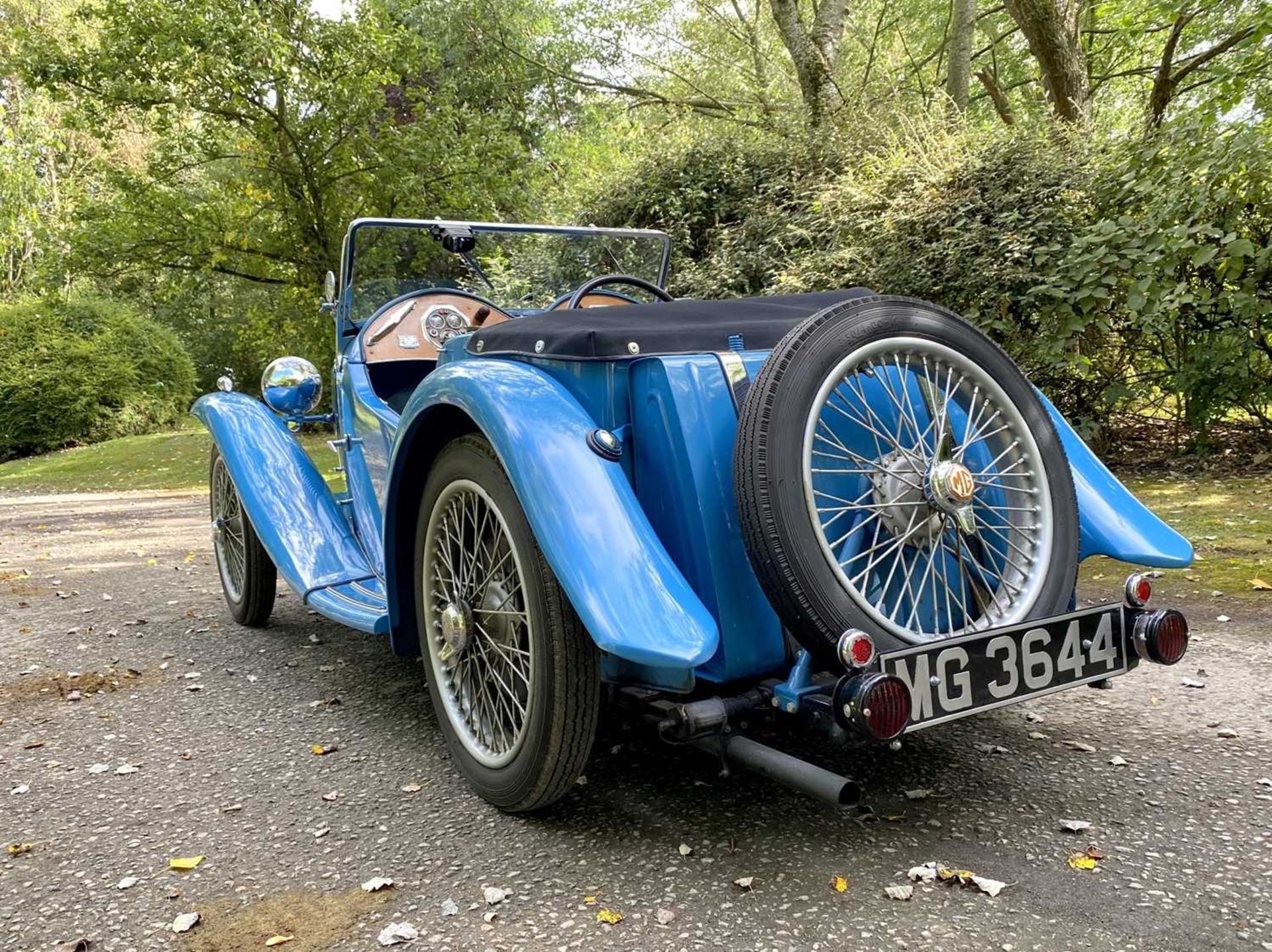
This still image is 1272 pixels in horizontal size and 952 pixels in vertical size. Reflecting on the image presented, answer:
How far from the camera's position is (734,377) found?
2422 millimetres

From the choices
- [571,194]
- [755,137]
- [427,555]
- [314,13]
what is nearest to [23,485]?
[314,13]

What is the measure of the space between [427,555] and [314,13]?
12707 millimetres

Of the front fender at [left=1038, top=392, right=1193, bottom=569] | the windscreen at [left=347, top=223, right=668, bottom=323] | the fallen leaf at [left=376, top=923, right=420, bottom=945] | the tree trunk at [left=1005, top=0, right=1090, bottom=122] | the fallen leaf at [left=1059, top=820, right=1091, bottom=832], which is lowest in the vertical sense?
the fallen leaf at [left=1059, top=820, right=1091, bottom=832]

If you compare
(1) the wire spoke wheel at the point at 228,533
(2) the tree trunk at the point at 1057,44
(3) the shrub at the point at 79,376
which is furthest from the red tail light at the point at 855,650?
(3) the shrub at the point at 79,376

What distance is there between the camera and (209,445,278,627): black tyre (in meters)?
4.55

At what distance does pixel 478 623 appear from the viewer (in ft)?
8.82

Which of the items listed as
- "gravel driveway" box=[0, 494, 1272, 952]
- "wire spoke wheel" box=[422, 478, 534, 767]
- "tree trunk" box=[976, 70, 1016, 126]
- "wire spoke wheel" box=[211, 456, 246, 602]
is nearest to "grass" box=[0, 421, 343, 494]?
"wire spoke wheel" box=[211, 456, 246, 602]

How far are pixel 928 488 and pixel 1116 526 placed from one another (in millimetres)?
783

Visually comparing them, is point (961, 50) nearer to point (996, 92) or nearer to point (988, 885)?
point (996, 92)

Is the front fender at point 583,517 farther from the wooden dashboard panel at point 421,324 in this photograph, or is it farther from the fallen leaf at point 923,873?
the wooden dashboard panel at point 421,324

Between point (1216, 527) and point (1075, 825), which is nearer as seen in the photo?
point (1075, 825)

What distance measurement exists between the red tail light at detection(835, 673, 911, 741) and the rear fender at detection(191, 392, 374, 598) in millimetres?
2315

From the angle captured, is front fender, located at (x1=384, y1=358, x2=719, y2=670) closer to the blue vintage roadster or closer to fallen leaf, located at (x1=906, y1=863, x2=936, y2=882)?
the blue vintage roadster

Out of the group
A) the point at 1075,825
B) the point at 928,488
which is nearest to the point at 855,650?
the point at 928,488
